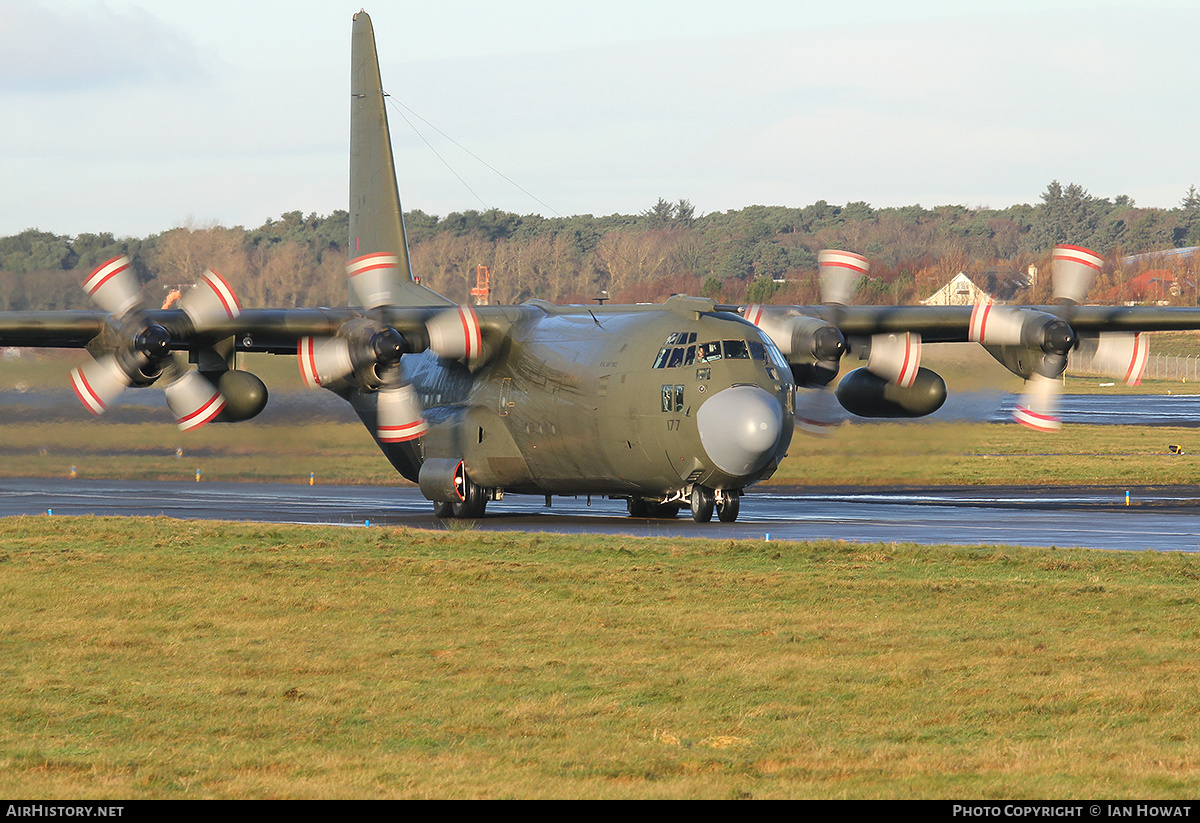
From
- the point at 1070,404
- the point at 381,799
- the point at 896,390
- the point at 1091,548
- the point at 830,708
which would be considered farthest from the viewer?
the point at 1070,404

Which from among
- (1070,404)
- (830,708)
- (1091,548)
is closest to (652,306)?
(1091,548)

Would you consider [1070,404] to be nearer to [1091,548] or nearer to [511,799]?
[1091,548]

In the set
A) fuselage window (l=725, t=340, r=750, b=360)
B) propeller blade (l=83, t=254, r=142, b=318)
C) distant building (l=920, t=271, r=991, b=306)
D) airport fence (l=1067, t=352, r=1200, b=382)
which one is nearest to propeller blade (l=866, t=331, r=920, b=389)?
fuselage window (l=725, t=340, r=750, b=360)

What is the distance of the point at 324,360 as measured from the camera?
26422 millimetres

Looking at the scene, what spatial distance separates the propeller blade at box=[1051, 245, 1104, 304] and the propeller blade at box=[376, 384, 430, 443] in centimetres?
1328

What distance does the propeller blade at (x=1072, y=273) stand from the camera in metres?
28.5

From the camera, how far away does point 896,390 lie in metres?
29.5

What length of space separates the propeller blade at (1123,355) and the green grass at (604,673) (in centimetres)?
1105

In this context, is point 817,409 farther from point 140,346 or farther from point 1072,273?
point 140,346

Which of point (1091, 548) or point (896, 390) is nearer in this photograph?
point (1091, 548)

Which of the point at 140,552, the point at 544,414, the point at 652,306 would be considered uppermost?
the point at 652,306

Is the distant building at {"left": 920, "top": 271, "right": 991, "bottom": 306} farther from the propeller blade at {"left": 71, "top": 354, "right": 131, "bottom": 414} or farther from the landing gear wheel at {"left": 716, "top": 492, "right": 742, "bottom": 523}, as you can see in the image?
the propeller blade at {"left": 71, "top": 354, "right": 131, "bottom": 414}

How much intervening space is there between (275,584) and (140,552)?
4.44 meters

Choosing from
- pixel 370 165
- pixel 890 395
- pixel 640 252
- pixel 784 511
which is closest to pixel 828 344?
pixel 890 395
